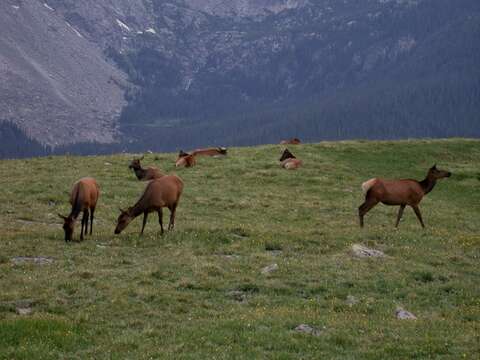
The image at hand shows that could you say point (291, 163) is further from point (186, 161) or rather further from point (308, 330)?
point (308, 330)

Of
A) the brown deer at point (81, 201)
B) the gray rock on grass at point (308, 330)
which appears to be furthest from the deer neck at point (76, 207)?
the gray rock on grass at point (308, 330)

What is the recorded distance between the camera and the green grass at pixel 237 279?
44.8ft

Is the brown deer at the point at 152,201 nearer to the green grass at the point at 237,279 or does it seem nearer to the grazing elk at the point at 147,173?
the green grass at the point at 237,279

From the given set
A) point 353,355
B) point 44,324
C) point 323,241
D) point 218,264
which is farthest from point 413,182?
point 44,324

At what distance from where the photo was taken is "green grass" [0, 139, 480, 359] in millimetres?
13641

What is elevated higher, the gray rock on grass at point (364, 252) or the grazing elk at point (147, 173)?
the grazing elk at point (147, 173)

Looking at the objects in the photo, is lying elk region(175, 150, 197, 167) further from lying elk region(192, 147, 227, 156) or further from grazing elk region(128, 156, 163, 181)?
grazing elk region(128, 156, 163, 181)

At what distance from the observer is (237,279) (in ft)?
61.1

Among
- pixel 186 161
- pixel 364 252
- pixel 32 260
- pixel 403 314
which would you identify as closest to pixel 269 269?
pixel 364 252

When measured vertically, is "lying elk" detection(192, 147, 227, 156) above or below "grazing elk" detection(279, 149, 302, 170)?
above

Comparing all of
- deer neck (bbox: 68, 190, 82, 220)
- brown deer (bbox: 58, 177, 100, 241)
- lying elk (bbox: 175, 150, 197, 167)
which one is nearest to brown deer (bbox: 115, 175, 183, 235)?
brown deer (bbox: 58, 177, 100, 241)

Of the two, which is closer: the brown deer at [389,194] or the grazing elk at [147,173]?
the brown deer at [389,194]

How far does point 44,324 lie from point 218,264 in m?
6.70

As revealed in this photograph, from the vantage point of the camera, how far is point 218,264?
20.0 metres
